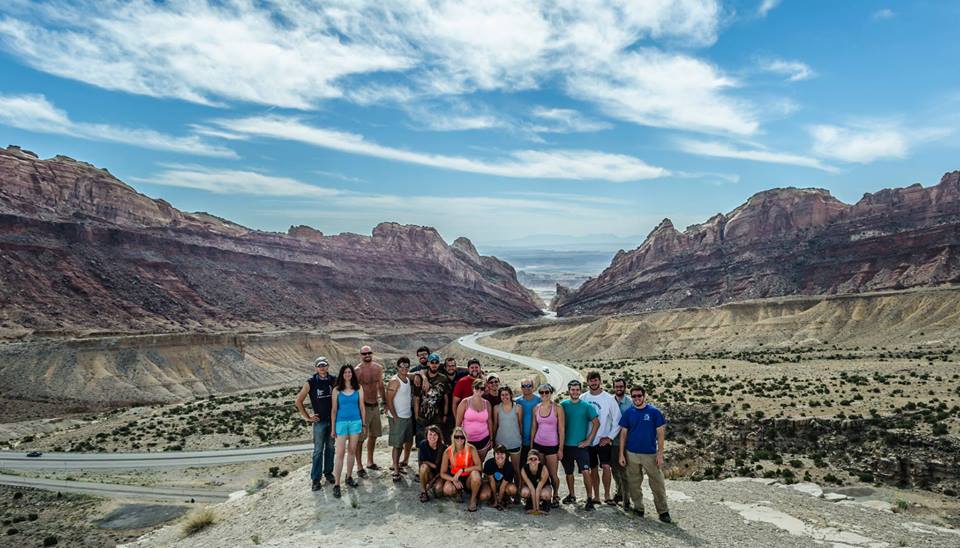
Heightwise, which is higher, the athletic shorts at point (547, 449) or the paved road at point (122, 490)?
the athletic shorts at point (547, 449)

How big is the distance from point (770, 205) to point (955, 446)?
136m

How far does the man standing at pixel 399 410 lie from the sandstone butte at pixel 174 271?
254 feet

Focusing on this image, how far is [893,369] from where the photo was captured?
34875 millimetres

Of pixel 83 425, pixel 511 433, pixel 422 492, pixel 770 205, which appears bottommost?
pixel 83 425

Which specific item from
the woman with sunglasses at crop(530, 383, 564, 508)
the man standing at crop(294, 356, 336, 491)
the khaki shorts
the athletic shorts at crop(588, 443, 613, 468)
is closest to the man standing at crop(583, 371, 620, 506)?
the athletic shorts at crop(588, 443, 613, 468)

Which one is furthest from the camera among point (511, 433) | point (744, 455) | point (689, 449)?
point (689, 449)

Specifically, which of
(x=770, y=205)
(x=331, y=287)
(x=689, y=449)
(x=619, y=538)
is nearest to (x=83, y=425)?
(x=689, y=449)

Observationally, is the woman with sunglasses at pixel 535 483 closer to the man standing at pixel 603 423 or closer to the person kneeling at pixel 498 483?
the person kneeling at pixel 498 483

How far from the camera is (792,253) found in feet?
396

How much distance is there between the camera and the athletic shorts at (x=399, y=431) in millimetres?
12520

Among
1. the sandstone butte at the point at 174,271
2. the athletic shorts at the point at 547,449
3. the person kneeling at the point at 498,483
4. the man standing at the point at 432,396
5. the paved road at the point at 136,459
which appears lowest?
the paved road at the point at 136,459

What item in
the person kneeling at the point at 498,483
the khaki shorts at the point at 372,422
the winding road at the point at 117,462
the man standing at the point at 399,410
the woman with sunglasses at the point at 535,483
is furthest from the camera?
the winding road at the point at 117,462

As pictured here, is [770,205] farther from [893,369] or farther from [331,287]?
[893,369]

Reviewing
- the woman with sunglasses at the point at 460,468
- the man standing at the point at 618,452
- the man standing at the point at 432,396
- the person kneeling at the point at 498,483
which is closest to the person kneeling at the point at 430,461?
the woman with sunglasses at the point at 460,468
